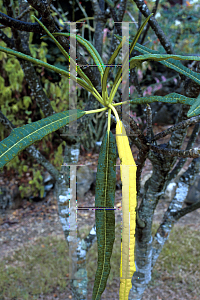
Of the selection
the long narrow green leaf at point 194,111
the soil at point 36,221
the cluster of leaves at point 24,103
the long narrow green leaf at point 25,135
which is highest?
the long narrow green leaf at point 194,111

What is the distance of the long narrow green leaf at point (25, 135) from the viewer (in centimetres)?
33

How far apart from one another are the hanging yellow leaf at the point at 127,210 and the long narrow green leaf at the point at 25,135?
10 cm

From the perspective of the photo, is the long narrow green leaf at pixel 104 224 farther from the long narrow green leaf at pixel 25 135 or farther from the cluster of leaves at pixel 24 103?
the cluster of leaves at pixel 24 103

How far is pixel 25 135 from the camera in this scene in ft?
1.18

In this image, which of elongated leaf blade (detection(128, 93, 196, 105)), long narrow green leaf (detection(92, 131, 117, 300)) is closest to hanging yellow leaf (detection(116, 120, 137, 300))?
long narrow green leaf (detection(92, 131, 117, 300))

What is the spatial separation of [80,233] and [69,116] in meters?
1.83

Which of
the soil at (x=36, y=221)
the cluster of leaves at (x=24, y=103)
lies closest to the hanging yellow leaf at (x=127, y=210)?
the soil at (x=36, y=221)

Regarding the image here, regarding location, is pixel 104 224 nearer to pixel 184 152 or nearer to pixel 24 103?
pixel 184 152

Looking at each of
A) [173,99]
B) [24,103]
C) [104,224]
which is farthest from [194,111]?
[24,103]

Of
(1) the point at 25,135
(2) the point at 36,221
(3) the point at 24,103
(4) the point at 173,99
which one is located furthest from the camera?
(3) the point at 24,103

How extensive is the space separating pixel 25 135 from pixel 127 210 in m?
0.19

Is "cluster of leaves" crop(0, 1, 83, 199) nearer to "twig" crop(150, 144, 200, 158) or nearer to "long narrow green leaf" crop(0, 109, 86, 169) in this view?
"twig" crop(150, 144, 200, 158)

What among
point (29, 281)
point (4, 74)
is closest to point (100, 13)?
point (29, 281)

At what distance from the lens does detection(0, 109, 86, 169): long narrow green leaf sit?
13.2 inches
